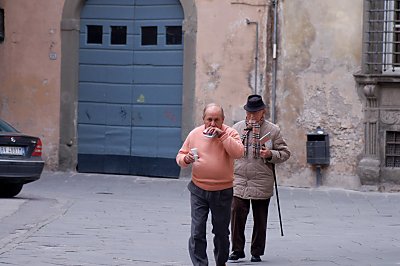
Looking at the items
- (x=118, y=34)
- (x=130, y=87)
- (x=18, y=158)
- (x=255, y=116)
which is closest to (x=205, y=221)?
(x=255, y=116)

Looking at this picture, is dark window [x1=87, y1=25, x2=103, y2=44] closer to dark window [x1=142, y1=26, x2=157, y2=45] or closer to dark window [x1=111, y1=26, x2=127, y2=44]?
dark window [x1=111, y1=26, x2=127, y2=44]

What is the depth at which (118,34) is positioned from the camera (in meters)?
20.0

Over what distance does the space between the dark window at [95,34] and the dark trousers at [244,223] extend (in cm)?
1036

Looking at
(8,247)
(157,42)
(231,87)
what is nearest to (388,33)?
(231,87)

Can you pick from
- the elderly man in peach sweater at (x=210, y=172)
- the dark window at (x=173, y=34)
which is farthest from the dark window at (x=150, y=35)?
the elderly man in peach sweater at (x=210, y=172)

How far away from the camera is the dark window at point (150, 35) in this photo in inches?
776

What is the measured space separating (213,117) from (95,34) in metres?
11.5

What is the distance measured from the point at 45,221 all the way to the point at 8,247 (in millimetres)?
2361

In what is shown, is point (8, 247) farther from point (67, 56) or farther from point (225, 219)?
point (67, 56)

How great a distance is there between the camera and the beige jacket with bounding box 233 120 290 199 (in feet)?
33.6

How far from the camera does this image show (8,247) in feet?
35.3

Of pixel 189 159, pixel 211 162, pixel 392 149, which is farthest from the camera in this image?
pixel 392 149

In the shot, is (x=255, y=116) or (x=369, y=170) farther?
(x=369, y=170)

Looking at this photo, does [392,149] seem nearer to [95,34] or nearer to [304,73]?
[304,73]
